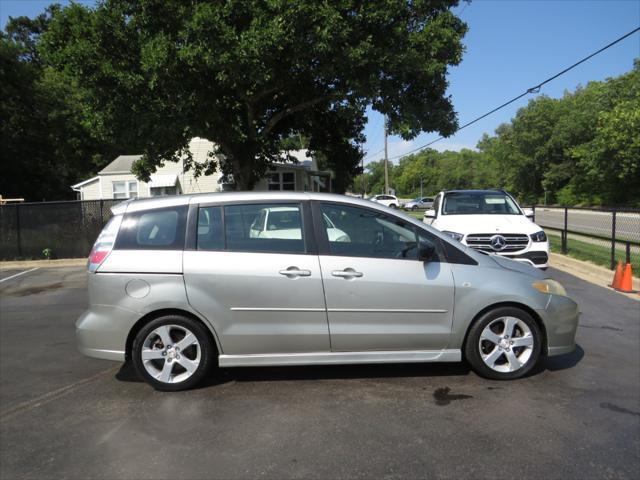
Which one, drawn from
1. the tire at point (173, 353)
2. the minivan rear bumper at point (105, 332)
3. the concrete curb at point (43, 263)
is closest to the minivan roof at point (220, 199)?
the minivan rear bumper at point (105, 332)

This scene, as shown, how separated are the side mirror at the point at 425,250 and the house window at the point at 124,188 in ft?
79.5

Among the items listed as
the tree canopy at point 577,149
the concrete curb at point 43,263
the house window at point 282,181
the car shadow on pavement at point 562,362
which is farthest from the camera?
the tree canopy at point 577,149

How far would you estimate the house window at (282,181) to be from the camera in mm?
25597

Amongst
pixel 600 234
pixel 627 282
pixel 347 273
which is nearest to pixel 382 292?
pixel 347 273

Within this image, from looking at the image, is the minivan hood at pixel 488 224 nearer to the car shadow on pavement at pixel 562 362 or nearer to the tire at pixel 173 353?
the car shadow on pavement at pixel 562 362

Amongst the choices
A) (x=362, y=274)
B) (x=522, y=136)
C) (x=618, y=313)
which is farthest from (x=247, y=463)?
(x=522, y=136)

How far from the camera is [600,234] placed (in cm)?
1434

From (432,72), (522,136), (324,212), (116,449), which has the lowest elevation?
(116,449)

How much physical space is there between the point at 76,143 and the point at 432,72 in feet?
104

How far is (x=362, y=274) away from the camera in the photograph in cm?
432

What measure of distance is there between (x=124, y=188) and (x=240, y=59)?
668 inches

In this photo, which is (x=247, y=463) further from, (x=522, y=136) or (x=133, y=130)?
(x=522, y=136)

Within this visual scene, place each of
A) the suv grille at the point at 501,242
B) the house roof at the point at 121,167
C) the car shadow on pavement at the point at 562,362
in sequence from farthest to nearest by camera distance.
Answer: the house roof at the point at 121,167
the suv grille at the point at 501,242
the car shadow on pavement at the point at 562,362

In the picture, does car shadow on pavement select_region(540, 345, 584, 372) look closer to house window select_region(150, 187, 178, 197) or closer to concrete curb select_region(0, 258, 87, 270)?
concrete curb select_region(0, 258, 87, 270)
